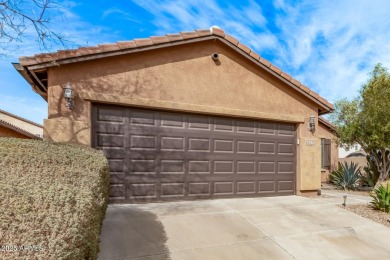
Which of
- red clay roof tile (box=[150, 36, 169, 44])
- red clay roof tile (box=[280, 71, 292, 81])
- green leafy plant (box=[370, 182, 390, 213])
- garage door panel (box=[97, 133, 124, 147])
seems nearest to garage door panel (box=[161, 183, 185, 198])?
garage door panel (box=[97, 133, 124, 147])

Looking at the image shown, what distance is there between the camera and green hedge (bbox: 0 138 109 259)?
172 cm

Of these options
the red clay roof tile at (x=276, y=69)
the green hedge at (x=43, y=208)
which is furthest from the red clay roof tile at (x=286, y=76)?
the green hedge at (x=43, y=208)

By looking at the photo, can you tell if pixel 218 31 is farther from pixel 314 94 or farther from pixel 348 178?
pixel 348 178

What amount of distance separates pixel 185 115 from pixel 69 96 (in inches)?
127

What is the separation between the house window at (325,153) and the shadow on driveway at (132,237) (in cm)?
1254

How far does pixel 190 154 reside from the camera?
695cm

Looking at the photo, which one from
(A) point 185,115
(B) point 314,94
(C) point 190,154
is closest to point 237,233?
(C) point 190,154

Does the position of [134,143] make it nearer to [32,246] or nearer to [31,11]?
[31,11]

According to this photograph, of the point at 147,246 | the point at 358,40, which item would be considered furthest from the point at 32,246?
the point at 358,40

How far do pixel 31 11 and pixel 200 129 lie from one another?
5.02 m

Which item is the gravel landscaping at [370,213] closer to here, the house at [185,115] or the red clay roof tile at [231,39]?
the house at [185,115]

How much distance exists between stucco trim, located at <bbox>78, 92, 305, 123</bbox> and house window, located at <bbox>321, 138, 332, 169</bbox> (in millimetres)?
7128

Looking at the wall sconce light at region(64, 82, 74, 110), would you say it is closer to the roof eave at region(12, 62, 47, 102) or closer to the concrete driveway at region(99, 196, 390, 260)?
the roof eave at region(12, 62, 47, 102)

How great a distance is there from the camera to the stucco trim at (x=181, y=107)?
5.99 m
